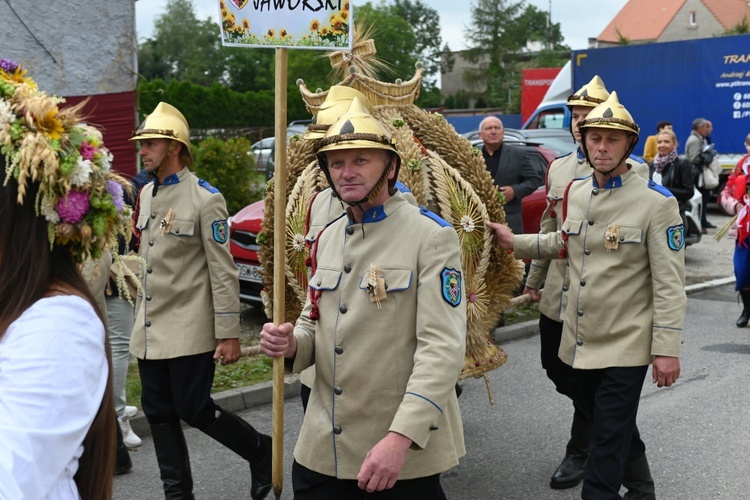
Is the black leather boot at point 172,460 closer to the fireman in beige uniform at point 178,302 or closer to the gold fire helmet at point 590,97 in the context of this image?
the fireman in beige uniform at point 178,302

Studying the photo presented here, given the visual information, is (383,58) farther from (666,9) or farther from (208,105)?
(666,9)

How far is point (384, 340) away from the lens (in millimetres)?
3289

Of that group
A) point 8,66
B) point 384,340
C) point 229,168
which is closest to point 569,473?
point 384,340

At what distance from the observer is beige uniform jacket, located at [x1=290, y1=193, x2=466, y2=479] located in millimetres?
3197

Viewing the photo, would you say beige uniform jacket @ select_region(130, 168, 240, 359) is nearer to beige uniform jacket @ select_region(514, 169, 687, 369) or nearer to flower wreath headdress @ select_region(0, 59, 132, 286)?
beige uniform jacket @ select_region(514, 169, 687, 369)

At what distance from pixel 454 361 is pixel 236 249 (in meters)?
6.39

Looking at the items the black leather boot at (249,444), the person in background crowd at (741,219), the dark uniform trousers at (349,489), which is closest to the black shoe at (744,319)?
the person in background crowd at (741,219)

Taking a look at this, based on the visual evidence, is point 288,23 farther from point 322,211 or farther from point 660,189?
point 660,189

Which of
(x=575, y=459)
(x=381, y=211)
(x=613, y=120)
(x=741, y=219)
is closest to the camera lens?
(x=381, y=211)

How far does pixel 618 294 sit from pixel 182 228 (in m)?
2.17

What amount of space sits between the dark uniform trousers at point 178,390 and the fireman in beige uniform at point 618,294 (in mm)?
1815

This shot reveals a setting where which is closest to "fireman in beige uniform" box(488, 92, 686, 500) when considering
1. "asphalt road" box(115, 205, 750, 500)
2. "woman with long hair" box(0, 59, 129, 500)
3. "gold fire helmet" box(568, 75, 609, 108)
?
"gold fire helmet" box(568, 75, 609, 108)

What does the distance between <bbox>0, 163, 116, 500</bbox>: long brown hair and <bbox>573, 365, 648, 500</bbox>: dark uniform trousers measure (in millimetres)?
2891

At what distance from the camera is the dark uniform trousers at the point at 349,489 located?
3326 mm
